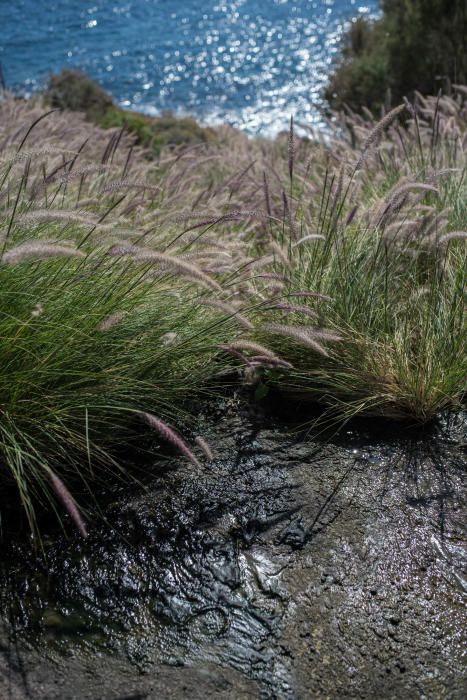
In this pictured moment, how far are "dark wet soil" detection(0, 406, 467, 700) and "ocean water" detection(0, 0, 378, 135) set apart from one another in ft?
49.2

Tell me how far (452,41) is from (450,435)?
8.40 metres

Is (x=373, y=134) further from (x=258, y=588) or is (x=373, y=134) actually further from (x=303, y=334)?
(x=258, y=588)

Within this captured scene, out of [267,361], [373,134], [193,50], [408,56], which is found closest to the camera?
[267,361]

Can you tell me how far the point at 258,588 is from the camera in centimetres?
232

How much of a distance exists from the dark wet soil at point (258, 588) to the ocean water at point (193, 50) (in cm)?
1499

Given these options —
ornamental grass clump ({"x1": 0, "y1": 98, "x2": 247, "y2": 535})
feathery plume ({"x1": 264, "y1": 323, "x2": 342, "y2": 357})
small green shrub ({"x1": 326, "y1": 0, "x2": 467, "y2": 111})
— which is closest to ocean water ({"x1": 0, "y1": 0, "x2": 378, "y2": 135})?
small green shrub ({"x1": 326, "y1": 0, "x2": 467, "y2": 111})

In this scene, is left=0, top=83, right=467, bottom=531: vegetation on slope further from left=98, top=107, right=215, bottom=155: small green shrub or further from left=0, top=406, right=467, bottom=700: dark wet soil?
left=98, top=107, right=215, bottom=155: small green shrub

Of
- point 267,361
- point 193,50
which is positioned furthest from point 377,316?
point 193,50

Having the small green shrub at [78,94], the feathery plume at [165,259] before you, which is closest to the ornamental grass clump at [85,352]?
the feathery plume at [165,259]

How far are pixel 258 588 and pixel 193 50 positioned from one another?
74.7ft

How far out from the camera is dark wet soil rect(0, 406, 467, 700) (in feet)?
6.70

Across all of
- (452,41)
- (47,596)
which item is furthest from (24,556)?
(452,41)

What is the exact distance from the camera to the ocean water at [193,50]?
18.8m

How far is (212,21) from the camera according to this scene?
2594 cm
